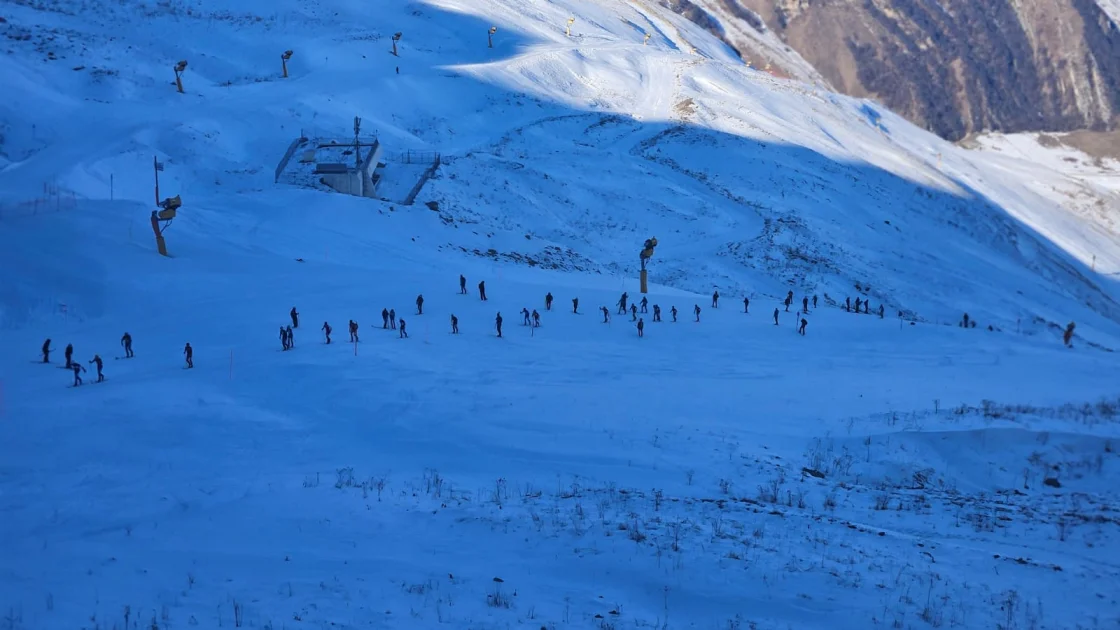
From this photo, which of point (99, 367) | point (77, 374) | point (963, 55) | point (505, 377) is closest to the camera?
point (77, 374)

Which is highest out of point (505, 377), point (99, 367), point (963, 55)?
point (963, 55)

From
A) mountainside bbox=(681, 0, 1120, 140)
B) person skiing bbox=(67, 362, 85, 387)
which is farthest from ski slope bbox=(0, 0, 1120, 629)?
mountainside bbox=(681, 0, 1120, 140)

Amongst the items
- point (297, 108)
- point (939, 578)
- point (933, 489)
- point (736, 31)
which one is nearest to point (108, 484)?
point (939, 578)

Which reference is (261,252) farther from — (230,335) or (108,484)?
(108,484)

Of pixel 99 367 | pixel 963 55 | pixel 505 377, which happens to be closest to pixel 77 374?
pixel 99 367

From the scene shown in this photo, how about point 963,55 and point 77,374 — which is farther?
point 963,55

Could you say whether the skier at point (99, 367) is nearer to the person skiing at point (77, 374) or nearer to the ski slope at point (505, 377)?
the person skiing at point (77, 374)

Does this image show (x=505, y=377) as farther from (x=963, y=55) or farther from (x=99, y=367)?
(x=963, y=55)
